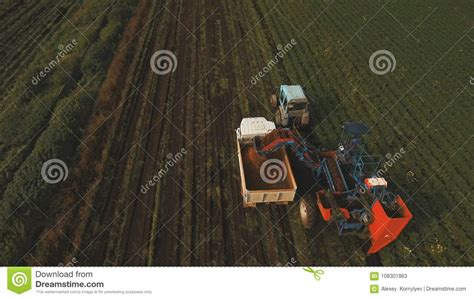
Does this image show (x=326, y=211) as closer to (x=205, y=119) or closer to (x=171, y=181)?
(x=171, y=181)

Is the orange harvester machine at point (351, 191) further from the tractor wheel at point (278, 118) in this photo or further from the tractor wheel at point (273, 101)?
the tractor wheel at point (273, 101)

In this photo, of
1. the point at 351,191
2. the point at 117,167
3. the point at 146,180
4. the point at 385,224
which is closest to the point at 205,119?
the point at 146,180

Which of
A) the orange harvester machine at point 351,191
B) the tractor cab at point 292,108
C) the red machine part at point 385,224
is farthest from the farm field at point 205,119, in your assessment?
the tractor cab at point 292,108

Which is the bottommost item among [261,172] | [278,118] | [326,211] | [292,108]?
[261,172]

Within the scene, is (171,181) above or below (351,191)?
below

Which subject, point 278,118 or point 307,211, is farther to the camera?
point 278,118

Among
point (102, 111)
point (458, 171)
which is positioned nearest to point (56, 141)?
point (102, 111)

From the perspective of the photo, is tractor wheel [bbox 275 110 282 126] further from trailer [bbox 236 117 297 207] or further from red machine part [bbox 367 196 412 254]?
red machine part [bbox 367 196 412 254]

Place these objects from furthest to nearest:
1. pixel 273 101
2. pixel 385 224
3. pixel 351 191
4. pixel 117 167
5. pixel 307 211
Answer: pixel 273 101 → pixel 117 167 → pixel 351 191 → pixel 307 211 → pixel 385 224
